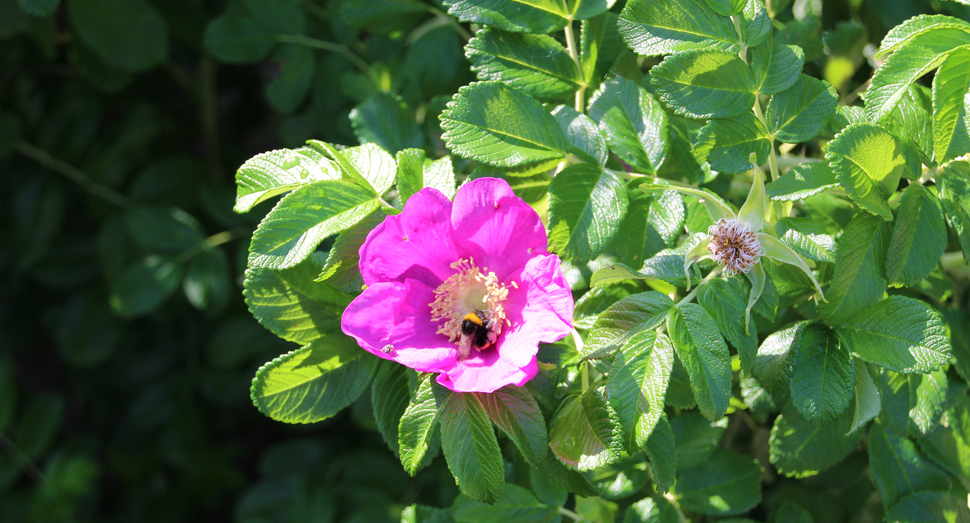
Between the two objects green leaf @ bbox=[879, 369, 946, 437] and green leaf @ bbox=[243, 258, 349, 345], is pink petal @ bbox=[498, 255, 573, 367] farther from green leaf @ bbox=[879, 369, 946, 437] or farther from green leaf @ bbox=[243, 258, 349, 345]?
green leaf @ bbox=[879, 369, 946, 437]

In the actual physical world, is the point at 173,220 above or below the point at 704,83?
below

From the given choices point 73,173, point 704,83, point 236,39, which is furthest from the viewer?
point 73,173

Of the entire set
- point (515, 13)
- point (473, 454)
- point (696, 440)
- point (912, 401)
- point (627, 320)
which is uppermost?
point (515, 13)

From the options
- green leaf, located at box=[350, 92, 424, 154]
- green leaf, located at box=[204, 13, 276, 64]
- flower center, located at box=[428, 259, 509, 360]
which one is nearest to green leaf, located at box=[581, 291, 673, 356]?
flower center, located at box=[428, 259, 509, 360]

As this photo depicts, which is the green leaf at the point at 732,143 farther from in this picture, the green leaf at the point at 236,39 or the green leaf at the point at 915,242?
the green leaf at the point at 236,39

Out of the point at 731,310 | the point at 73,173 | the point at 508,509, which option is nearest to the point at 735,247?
the point at 731,310

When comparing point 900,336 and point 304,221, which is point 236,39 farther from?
point 900,336
